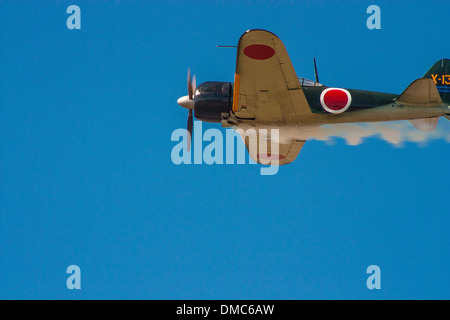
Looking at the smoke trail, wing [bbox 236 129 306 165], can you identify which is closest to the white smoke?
the smoke trail

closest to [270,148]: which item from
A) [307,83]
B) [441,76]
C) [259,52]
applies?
[307,83]

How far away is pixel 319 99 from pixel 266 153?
358 cm

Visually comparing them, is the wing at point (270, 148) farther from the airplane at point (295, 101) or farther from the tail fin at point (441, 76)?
the tail fin at point (441, 76)

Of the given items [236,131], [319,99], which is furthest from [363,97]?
[236,131]

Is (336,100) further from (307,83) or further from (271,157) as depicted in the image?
(271,157)

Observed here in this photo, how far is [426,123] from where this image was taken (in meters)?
14.2

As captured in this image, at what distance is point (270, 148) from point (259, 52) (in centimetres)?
469

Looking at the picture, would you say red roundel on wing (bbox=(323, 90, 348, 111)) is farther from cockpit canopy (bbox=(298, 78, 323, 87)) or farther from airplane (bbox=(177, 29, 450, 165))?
cockpit canopy (bbox=(298, 78, 323, 87))

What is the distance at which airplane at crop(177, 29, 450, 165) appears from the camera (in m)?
13.6

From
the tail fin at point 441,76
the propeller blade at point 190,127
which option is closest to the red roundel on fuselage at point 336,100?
the tail fin at point 441,76

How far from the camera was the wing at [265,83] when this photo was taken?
12.8m

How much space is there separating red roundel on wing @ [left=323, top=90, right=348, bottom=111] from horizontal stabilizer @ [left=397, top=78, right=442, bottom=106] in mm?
1370
